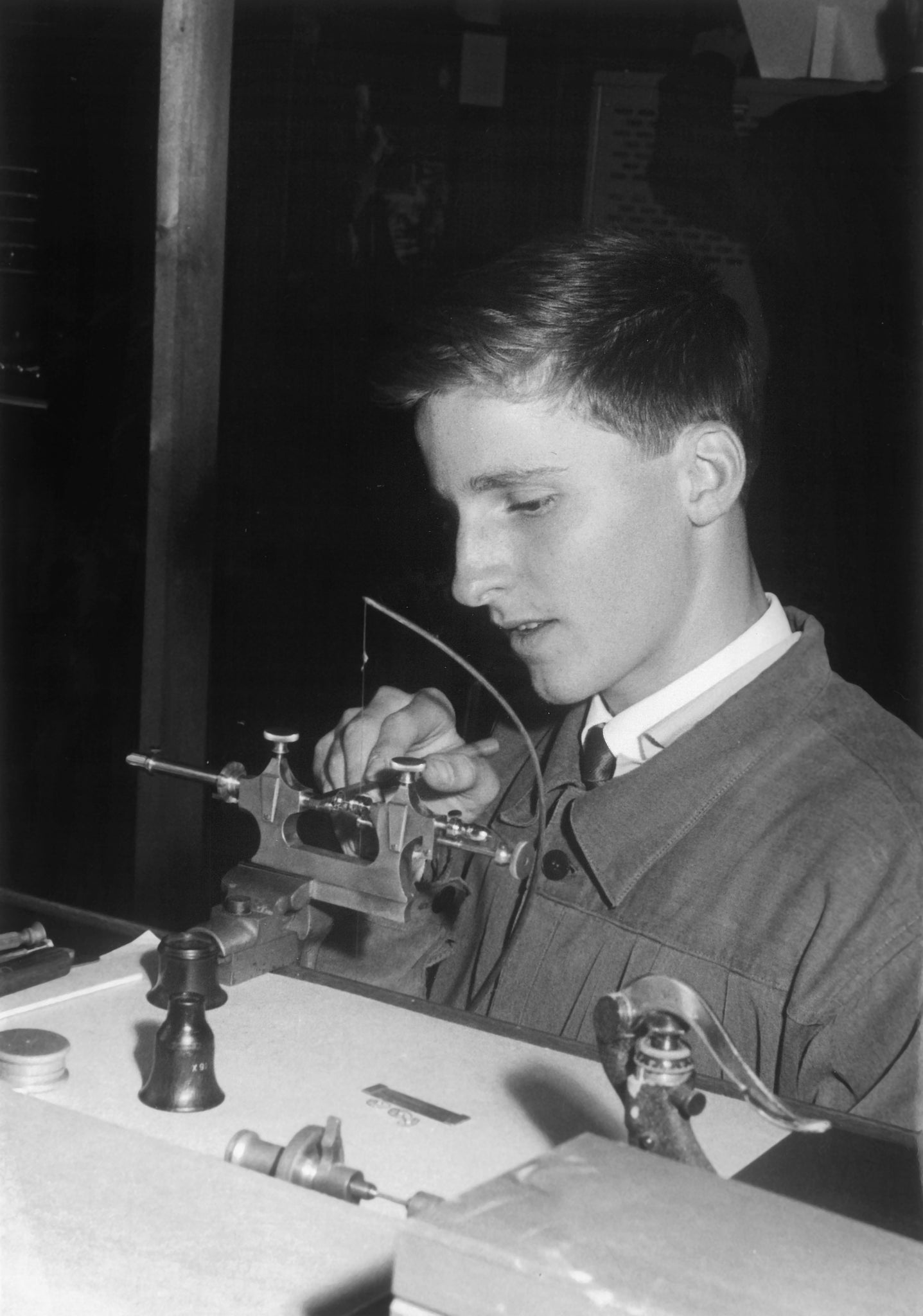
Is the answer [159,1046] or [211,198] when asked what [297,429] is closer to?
[211,198]

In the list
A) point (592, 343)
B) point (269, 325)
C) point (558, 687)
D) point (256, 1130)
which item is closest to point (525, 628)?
point (558, 687)

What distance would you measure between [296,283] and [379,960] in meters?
1.29

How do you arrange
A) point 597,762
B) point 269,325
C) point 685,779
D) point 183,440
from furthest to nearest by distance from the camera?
point 269,325
point 183,440
point 597,762
point 685,779

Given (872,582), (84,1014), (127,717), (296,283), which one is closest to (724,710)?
(84,1014)

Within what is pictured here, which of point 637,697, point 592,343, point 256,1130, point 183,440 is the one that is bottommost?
point 256,1130

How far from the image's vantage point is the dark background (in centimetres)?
221

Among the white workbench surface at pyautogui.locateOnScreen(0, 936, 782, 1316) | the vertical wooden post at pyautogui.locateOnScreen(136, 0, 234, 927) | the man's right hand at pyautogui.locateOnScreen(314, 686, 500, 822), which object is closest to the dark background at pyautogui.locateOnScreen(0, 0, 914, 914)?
the vertical wooden post at pyautogui.locateOnScreen(136, 0, 234, 927)

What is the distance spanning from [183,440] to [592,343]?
91 centimetres

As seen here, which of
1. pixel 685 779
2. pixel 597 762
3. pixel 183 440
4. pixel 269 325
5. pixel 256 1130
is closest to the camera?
pixel 256 1130

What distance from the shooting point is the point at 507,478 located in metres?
1.36

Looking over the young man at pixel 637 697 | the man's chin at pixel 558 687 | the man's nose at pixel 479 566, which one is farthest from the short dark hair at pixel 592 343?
the man's chin at pixel 558 687

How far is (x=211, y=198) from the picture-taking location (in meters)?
2.04

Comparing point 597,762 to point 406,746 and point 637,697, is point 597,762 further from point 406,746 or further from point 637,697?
point 406,746

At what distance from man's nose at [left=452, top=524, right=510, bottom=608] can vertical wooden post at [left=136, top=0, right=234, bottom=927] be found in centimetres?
86
